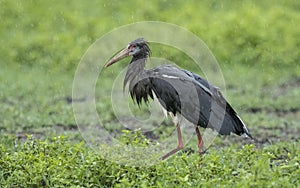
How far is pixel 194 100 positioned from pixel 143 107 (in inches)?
151

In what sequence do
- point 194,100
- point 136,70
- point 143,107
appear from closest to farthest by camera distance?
point 194,100 → point 136,70 → point 143,107

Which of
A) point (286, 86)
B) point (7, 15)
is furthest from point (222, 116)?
point (7, 15)

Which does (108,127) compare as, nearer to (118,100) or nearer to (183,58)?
(118,100)

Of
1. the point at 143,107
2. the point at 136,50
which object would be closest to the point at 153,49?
the point at 143,107

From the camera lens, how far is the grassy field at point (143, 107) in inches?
239

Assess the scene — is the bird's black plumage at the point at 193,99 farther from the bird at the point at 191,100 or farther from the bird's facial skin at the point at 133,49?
the bird's facial skin at the point at 133,49

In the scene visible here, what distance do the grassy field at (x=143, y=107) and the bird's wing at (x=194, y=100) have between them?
32cm

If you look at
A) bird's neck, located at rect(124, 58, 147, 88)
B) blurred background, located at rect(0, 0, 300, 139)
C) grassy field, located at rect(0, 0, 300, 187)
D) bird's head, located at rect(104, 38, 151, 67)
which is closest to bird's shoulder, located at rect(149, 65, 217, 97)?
bird's neck, located at rect(124, 58, 147, 88)

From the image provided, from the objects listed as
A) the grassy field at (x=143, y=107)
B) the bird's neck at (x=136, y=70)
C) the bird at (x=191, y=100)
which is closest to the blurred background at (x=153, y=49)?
the grassy field at (x=143, y=107)

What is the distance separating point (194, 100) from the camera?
720cm

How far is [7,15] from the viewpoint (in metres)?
15.2

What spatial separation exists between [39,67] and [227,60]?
3.50 m

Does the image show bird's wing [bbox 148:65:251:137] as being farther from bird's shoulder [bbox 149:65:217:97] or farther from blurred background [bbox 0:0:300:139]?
blurred background [bbox 0:0:300:139]

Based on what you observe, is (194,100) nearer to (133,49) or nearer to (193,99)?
(193,99)
